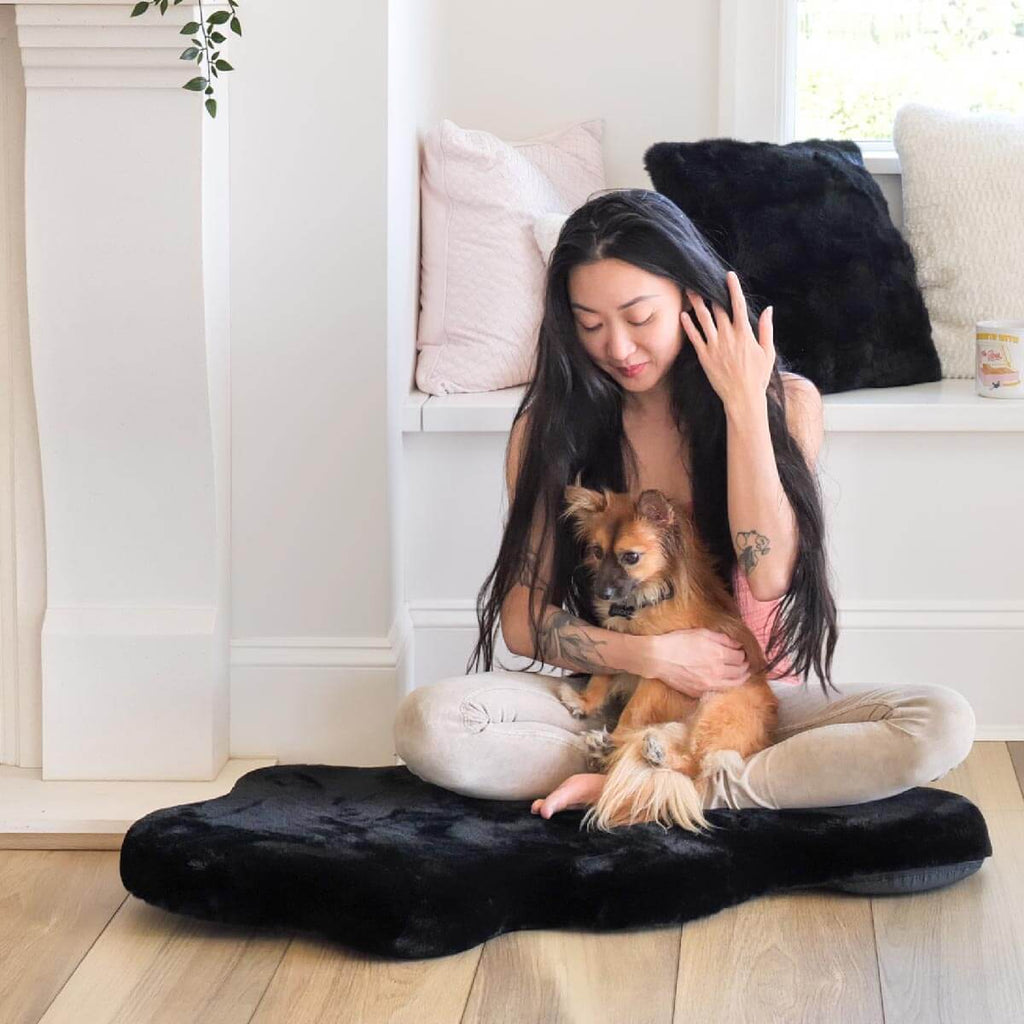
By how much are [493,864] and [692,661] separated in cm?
39

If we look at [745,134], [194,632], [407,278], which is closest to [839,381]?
[745,134]

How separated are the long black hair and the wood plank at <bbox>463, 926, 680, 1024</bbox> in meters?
0.45

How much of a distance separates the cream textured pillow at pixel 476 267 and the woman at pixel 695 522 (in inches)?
21.8

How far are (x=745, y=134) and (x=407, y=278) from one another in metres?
0.77

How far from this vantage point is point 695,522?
7.04 ft

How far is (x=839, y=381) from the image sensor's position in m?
2.70

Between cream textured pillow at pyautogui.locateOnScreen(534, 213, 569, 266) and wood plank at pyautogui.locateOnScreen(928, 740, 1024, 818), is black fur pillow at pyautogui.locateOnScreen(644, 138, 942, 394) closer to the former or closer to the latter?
cream textured pillow at pyautogui.locateOnScreen(534, 213, 569, 266)

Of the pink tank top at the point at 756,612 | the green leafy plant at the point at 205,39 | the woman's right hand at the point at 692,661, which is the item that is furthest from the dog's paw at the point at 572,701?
the green leafy plant at the point at 205,39

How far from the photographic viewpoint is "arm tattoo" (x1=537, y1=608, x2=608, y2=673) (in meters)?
2.13

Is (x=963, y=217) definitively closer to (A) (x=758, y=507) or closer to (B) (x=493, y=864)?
(A) (x=758, y=507)

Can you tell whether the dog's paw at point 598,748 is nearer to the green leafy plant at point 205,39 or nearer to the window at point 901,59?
the green leafy plant at point 205,39

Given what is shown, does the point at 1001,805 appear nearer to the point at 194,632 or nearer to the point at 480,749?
the point at 480,749

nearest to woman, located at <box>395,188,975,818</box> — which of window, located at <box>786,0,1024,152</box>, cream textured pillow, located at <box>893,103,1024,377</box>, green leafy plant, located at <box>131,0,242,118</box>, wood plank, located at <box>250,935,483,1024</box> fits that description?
wood plank, located at <box>250,935,483,1024</box>

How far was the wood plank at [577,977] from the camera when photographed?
5.61ft
